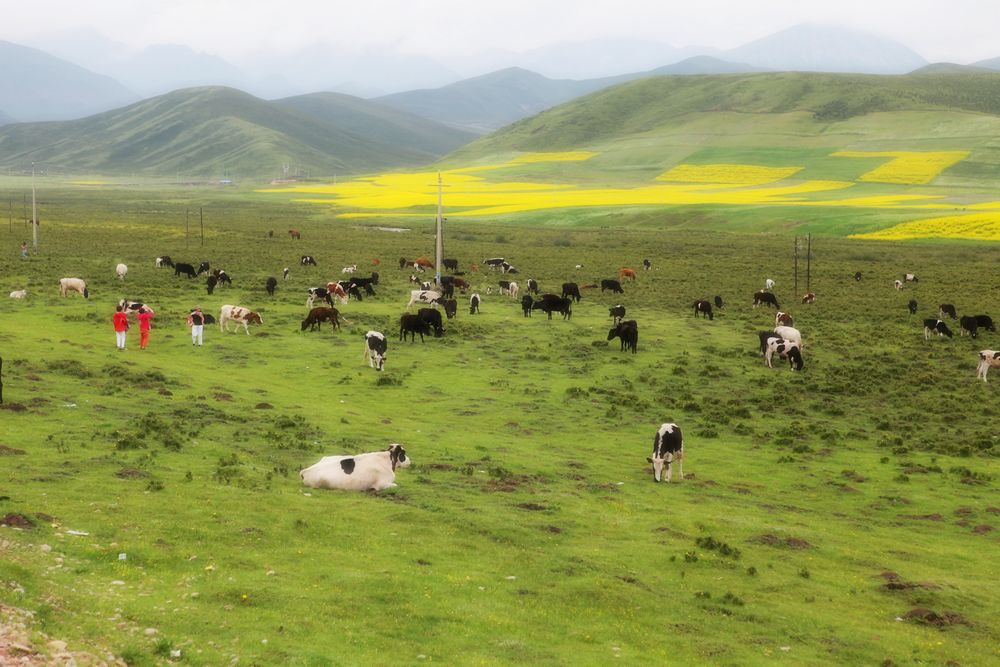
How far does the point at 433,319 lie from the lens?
3919 cm

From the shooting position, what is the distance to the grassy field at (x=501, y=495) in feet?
41.1

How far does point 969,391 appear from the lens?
3212cm

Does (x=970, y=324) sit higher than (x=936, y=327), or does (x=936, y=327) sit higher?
(x=970, y=324)

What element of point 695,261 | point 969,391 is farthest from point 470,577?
point 695,261

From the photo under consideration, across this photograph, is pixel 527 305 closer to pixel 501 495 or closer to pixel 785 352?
pixel 785 352

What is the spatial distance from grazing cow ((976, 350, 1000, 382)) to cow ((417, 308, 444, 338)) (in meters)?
20.3

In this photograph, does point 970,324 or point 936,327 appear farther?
point 936,327

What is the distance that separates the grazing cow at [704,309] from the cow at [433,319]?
14.5 meters

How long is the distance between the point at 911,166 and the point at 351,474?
154 metres

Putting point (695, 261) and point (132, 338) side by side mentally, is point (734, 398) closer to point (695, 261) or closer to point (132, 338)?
point (132, 338)

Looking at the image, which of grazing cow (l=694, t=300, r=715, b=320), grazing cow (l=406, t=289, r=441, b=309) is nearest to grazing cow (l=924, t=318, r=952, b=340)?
grazing cow (l=694, t=300, r=715, b=320)

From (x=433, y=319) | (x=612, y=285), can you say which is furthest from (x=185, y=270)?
(x=612, y=285)

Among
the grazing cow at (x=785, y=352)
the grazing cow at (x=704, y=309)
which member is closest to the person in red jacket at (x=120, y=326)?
the grazing cow at (x=785, y=352)

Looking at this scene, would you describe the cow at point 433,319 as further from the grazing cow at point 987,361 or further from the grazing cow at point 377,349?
the grazing cow at point 987,361
